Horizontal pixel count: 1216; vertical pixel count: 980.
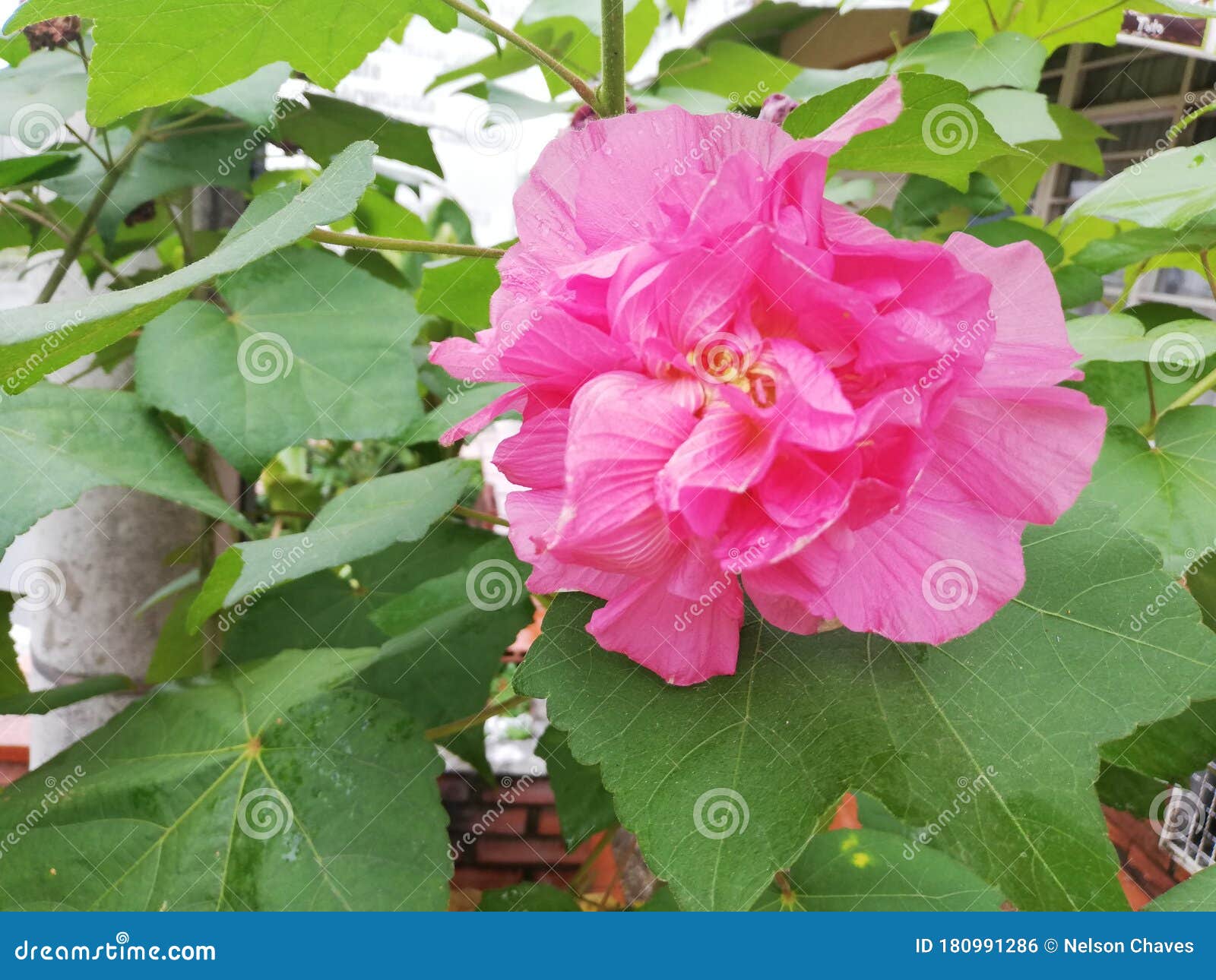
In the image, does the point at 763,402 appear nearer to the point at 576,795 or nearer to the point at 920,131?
the point at 920,131

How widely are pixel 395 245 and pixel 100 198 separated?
13.3 inches

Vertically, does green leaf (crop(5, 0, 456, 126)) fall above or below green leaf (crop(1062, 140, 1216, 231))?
above

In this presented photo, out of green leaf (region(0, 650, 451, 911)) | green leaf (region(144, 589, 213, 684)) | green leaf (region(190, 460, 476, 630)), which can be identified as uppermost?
green leaf (region(190, 460, 476, 630))

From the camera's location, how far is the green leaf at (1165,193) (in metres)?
0.39

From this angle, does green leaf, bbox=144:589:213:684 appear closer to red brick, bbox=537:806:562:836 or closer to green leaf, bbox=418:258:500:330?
green leaf, bbox=418:258:500:330

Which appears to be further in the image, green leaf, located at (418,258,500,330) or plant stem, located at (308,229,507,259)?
green leaf, located at (418,258,500,330)

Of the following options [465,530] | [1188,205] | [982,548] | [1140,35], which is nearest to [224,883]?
[465,530]

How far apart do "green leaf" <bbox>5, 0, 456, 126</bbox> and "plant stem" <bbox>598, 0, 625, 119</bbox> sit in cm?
12

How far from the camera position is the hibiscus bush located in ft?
0.87

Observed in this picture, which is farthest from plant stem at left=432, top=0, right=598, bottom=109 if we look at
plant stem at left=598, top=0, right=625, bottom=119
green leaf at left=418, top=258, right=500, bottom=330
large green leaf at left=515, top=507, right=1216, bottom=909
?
large green leaf at left=515, top=507, right=1216, bottom=909

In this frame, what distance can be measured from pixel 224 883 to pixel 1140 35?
4.60 ft

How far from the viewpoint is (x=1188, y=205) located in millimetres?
392

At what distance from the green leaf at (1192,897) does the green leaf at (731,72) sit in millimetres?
529

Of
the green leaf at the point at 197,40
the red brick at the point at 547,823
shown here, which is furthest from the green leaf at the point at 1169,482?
the red brick at the point at 547,823
